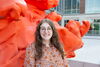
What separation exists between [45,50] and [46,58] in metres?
0.06

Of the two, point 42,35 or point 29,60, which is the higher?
point 42,35

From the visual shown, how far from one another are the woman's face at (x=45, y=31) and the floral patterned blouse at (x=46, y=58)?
0.26 ft

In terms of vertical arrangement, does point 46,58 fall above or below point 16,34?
below

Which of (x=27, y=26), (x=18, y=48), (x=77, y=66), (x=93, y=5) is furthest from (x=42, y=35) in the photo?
(x=93, y=5)

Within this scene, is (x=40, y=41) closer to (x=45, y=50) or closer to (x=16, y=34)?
(x=45, y=50)

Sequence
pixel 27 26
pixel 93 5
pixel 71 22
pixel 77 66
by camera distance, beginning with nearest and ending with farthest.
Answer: pixel 27 26 < pixel 71 22 < pixel 77 66 < pixel 93 5

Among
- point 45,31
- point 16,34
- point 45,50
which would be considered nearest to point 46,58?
point 45,50

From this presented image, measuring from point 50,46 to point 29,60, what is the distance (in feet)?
0.64

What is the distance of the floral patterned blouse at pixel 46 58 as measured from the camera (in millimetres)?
1730

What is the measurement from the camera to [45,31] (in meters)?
1.76

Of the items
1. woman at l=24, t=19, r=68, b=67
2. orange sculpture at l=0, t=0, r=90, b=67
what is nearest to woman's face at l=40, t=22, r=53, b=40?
woman at l=24, t=19, r=68, b=67

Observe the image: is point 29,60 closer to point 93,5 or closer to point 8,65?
point 8,65

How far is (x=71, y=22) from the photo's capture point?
2799mm

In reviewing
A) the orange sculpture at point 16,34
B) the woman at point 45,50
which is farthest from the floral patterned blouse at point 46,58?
the orange sculpture at point 16,34
